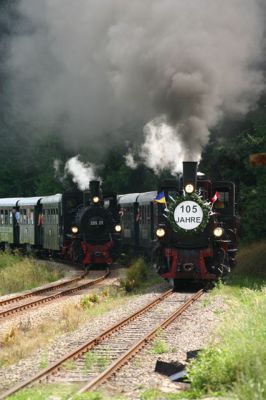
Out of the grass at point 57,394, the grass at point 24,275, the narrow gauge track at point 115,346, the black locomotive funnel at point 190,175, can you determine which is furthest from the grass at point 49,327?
the grass at point 24,275

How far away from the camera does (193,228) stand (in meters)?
16.1

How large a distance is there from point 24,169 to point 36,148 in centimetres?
306

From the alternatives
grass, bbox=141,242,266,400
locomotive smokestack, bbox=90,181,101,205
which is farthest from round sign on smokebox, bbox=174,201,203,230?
locomotive smokestack, bbox=90,181,101,205

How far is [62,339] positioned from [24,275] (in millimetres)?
10825

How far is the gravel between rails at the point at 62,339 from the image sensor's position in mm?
Answer: 8547

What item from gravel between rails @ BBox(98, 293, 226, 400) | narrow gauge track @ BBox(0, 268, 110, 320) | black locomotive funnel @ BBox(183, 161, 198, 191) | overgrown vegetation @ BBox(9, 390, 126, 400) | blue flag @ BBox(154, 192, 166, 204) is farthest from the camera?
blue flag @ BBox(154, 192, 166, 204)

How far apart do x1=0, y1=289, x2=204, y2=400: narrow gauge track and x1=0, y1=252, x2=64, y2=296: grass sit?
6709mm

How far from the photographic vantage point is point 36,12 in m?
33.2

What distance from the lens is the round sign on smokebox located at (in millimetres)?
15911

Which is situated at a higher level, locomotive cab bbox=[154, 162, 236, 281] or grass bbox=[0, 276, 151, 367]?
locomotive cab bbox=[154, 162, 236, 281]

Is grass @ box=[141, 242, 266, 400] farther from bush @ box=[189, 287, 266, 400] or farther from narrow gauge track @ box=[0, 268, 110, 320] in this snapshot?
narrow gauge track @ box=[0, 268, 110, 320]

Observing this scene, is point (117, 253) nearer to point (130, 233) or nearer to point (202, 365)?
point (130, 233)

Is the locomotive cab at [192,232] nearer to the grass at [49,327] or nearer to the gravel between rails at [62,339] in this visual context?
the gravel between rails at [62,339]

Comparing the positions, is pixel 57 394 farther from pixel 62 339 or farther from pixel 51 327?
pixel 51 327
